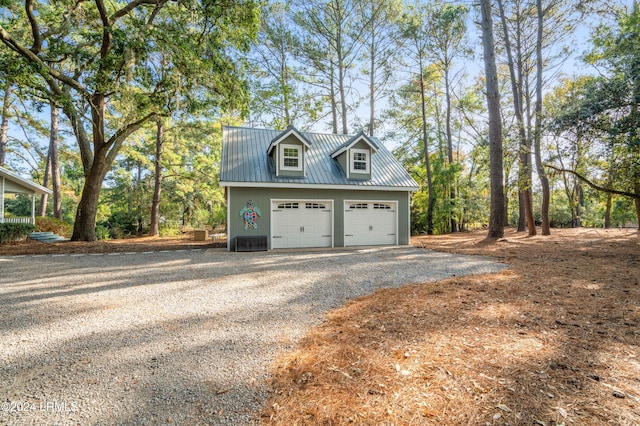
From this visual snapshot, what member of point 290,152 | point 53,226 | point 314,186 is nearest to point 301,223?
point 314,186

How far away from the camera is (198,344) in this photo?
2.84 metres

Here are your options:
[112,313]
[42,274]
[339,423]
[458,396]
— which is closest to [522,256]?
[458,396]

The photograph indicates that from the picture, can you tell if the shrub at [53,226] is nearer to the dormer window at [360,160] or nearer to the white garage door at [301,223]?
the white garage door at [301,223]

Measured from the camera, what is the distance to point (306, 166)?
37.9 feet

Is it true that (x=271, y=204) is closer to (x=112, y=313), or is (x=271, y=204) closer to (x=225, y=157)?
(x=225, y=157)

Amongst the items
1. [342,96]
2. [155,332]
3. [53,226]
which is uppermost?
[342,96]

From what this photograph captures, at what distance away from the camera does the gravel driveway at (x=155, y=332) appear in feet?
6.44

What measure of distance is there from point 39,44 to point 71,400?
11150mm

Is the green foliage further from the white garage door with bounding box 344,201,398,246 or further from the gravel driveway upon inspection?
the white garage door with bounding box 344,201,398,246

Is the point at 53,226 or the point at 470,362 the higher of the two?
the point at 53,226

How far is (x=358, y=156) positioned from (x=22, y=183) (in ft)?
55.8

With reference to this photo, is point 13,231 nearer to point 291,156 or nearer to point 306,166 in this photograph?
point 291,156

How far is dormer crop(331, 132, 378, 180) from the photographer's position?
1167 centimetres

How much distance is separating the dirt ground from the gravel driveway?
1.29 ft
